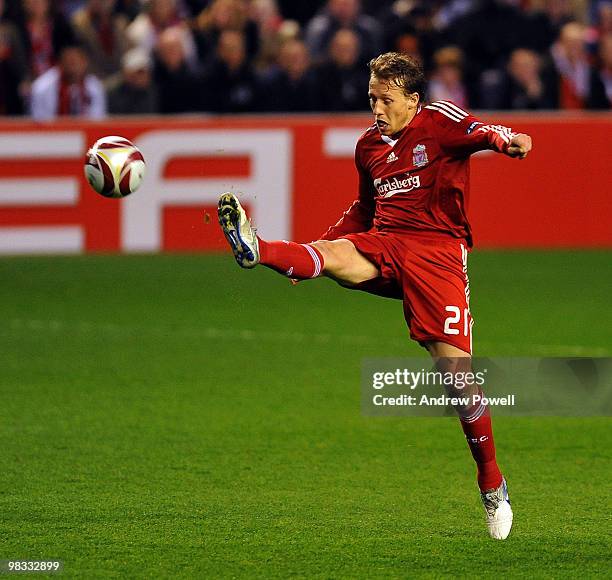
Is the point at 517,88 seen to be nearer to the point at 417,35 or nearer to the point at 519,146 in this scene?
the point at 417,35

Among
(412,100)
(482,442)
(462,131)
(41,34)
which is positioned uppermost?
(412,100)

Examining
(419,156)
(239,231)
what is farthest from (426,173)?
(239,231)

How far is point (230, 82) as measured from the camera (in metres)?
14.9

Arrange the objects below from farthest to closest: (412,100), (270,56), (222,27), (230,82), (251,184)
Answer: (222,27) → (270,56) → (230,82) → (251,184) → (412,100)

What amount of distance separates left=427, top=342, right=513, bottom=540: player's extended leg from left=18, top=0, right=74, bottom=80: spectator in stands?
9.83 meters

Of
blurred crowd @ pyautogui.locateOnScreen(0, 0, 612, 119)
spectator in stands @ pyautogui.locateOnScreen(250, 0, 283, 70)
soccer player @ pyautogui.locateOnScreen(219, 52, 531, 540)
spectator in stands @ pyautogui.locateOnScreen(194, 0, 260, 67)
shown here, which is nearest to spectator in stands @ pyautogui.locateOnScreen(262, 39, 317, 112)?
blurred crowd @ pyautogui.locateOnScreen(0, 0, 612, 119)

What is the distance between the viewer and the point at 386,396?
8.72 m

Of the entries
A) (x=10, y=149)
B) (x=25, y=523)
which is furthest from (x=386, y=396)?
(x=10, y=149)

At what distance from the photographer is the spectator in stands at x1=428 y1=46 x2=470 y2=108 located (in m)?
14.5

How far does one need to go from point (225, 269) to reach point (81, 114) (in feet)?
7.01

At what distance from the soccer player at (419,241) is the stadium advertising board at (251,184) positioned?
7.41 m

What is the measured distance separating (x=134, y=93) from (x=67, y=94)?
2.17ft

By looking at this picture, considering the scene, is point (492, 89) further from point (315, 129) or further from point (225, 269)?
point (225, 269)

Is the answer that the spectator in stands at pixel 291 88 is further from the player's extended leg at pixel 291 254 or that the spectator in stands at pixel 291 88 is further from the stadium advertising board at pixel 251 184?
the player's extended leg at pixel 291 254
